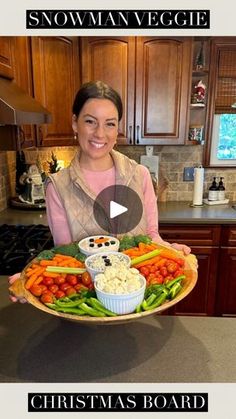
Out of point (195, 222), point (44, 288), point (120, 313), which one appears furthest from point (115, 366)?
point (195, 222)

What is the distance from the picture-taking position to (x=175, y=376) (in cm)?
75

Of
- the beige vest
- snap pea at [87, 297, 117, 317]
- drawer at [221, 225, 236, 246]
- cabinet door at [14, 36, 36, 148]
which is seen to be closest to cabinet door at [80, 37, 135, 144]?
cabinet door at [14, 36, 36, 148]

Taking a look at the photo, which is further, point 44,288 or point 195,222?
point 195,222

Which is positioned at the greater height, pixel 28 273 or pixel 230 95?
pixel 230 95

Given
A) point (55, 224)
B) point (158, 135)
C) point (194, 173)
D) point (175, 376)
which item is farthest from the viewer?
point (194, 173)

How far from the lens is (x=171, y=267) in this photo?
3.06 feet

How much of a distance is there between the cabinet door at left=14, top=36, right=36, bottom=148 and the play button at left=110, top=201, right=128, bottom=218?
35.4 inches

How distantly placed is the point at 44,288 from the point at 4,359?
0.20m

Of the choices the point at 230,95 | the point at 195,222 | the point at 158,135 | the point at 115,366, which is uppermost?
the point at 230,95

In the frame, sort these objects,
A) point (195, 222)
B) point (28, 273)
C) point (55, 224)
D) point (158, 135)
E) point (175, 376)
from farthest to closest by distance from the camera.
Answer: point (158, 135) → point (195, 222) → point (55, 224) → point (28, 273) → point (175, 376)

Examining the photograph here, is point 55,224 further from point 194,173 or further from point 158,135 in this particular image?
point 194,173

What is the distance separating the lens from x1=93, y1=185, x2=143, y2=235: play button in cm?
126

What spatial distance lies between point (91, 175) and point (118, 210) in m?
0.18

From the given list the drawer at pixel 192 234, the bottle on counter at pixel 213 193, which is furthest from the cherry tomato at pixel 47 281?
the bottle on counter at pixel 213 193
